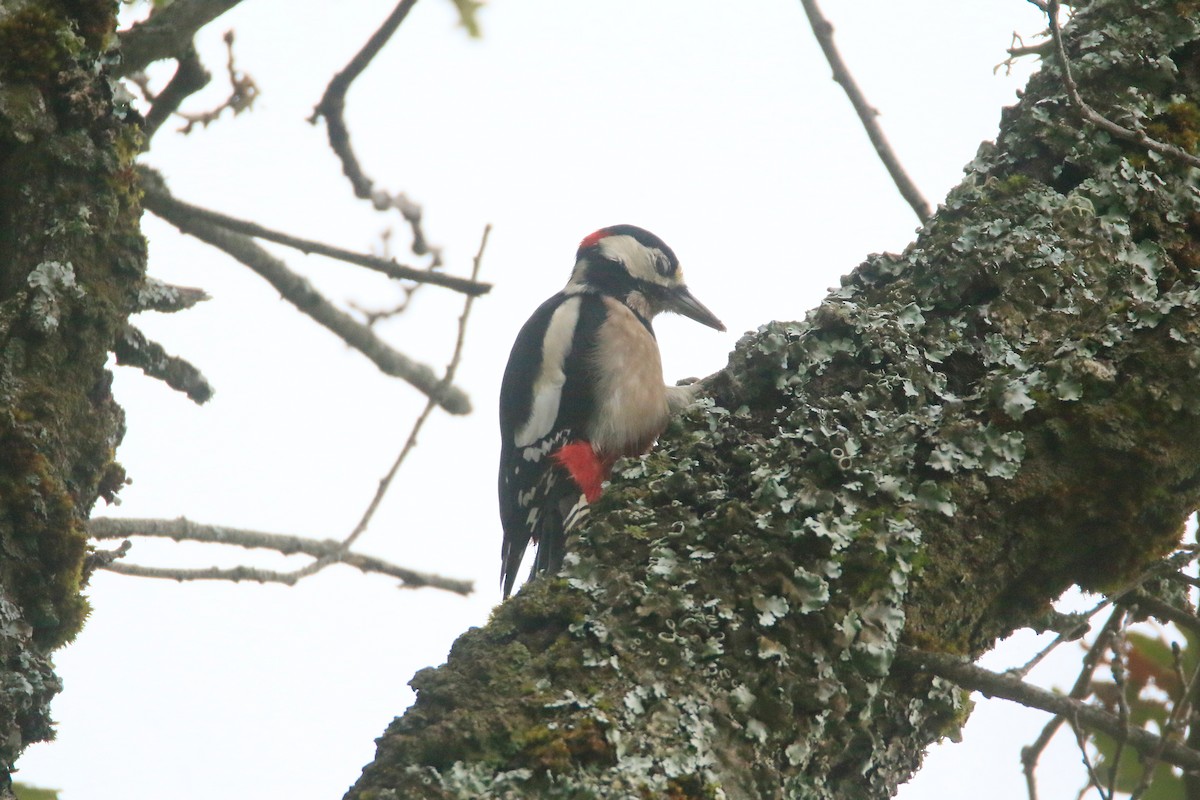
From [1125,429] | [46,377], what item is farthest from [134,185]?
[1125,429]

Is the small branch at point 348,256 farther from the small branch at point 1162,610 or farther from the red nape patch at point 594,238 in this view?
the red nape patch at point 594,238

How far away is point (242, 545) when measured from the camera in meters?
2.83

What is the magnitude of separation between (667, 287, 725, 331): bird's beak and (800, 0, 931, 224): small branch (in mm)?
1327

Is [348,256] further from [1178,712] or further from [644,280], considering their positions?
[1178,712]

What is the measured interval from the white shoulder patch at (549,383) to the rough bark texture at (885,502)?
149cm

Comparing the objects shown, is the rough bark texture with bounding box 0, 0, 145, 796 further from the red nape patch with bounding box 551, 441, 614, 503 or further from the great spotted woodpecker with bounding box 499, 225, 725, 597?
Result: the red nape patch with bounding box 551, 441, 614, 503

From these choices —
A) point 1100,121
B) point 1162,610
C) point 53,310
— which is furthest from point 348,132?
point 1162,610

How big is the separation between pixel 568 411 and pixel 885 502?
195 cm

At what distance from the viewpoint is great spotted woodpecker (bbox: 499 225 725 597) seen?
3.24 meters

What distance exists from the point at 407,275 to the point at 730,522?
1316 mm

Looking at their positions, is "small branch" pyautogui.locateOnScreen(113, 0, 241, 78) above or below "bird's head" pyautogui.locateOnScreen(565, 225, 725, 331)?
below

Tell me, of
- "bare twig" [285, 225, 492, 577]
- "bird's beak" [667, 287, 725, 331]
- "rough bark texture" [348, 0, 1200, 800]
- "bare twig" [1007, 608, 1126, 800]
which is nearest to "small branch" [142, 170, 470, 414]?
"bare twig" [285, 225, 492, 577]

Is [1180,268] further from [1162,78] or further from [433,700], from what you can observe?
[433,700]

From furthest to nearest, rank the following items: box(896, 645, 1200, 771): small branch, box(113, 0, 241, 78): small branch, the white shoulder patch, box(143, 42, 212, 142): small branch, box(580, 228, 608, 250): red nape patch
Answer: box(580, 228, 608, 250): red nape patch
the white shoulder patch
box(143, 42, 212, 142): small branch
box(113, 0, 241, 78): small branch
box(896, 645, 1200, 771): small branch
